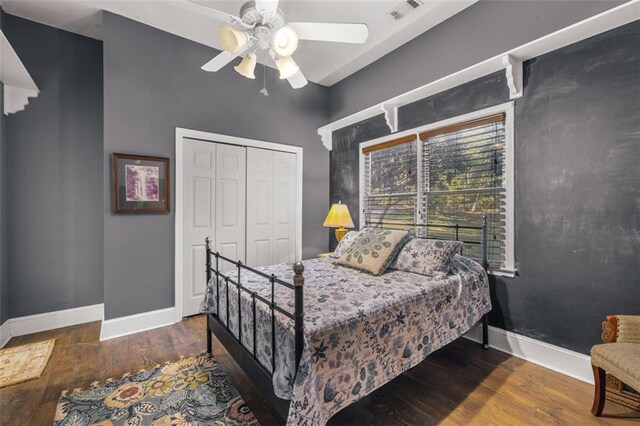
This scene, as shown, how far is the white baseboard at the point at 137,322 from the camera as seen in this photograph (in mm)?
2809

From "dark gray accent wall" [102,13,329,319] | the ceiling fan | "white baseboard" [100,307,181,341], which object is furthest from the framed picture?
the ceiling fan

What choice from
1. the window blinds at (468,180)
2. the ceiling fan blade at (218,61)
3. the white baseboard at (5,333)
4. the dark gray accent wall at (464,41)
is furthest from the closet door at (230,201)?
the window blinds at (468,180)

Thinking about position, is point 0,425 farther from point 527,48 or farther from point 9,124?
point 527,48

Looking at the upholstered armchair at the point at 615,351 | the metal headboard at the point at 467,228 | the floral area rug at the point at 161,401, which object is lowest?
the floral area rug at the point at 161,401

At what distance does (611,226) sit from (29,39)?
5442 mm

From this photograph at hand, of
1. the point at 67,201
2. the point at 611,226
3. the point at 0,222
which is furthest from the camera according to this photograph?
the point at 67,201

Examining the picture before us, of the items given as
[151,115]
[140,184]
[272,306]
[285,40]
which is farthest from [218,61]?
[272,306]

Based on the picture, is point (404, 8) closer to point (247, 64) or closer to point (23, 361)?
point (247, 64)

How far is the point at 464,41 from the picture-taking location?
2828 millimetres

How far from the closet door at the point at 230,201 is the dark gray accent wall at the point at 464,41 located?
1846 mm

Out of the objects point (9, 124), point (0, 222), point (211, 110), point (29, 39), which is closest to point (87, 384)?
point (0, 222)

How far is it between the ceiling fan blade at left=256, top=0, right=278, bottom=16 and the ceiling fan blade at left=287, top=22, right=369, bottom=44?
0.14 metres

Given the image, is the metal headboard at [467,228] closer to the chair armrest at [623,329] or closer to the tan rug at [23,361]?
the chair armrest at [623,329]

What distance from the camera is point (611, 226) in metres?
2.02
